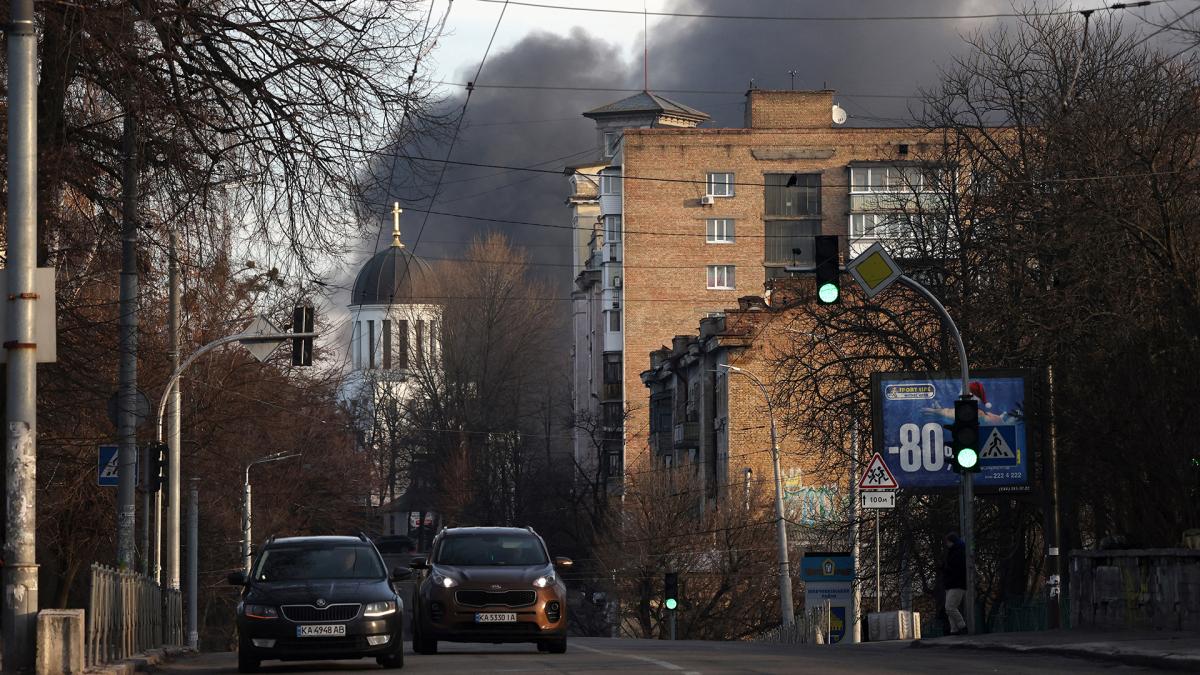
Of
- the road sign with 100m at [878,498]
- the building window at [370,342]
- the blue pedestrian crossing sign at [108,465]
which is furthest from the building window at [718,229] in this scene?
the blue pedestrian crossing sign at [108,465]

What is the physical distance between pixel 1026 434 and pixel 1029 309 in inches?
102

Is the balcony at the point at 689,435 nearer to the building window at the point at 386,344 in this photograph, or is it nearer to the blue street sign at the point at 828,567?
the blue street sign at the point at 828,567

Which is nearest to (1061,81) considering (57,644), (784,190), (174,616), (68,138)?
(174,616)

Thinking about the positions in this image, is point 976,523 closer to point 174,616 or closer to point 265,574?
point 174,616

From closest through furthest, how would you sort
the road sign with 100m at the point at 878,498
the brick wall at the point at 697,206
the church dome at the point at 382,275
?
the road sign with 100m at the point at 878,498 < the brick wall at the point at 697,206 < the church dome at the point at 382,275

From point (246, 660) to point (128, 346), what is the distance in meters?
5.64

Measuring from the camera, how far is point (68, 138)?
58.6 ft

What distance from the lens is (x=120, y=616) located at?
19.0 metres

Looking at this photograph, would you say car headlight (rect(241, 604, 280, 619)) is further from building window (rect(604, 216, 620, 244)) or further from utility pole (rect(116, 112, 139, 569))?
building window (rect(604, 216, 620, 244))

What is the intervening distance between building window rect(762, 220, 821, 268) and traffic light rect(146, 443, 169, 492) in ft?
202

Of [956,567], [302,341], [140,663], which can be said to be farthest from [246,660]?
[302,341]

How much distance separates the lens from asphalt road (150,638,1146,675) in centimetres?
1642

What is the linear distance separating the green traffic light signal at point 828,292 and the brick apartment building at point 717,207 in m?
62.2

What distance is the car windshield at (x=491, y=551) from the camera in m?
22.6
